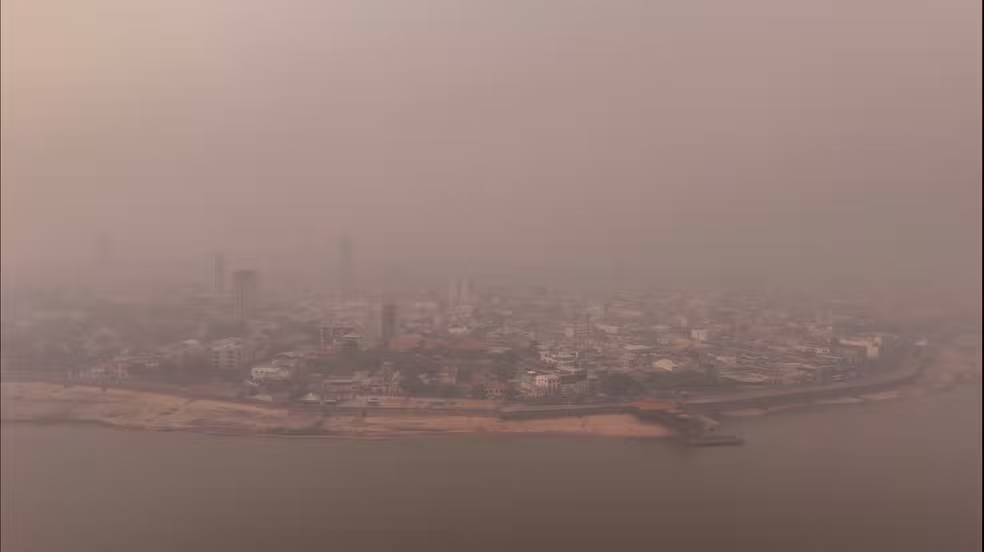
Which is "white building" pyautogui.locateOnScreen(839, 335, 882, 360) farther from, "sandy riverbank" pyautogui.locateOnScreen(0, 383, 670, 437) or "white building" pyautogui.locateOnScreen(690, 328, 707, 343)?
"sandy riverbank" pyautogui.locateOnScreen(0, 383, 670, 437)

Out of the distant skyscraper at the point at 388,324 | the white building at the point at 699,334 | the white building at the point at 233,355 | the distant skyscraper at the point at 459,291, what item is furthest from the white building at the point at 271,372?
the white building at the point at 699,334

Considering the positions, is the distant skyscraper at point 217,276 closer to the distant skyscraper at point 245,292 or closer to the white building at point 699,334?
the distant skyscraper at point 245,292

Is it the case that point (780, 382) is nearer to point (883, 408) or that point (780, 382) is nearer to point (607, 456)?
point (883, 408)

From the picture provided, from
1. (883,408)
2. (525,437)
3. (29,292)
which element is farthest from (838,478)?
(29,292)

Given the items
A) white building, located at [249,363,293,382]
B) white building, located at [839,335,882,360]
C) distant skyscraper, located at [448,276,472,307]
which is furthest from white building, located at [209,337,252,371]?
white building, located at [839,335,882,360]

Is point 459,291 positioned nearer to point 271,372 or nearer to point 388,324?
point 388,324

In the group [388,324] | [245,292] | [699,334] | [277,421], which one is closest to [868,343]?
[699,334]
